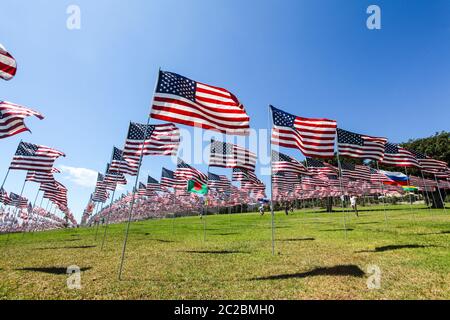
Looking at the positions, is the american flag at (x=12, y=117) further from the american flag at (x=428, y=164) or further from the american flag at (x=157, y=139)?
the american flag at (x=428, y=164)

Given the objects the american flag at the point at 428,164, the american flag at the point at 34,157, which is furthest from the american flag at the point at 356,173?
the american flag at the point at 34,157

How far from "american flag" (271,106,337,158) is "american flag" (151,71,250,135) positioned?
295 cm

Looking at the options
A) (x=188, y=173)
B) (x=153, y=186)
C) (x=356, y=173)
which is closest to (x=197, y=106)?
(x=188, y=173)

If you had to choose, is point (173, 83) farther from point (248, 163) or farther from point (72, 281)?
point (248, 163)

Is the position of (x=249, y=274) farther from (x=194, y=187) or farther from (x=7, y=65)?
(x=194, y=187)

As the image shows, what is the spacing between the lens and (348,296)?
232 inches

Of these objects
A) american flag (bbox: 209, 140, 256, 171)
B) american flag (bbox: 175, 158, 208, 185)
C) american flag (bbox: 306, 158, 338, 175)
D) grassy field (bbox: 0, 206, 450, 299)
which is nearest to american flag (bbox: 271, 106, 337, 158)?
grassy field (bbox: 0, 206, 450, 299)

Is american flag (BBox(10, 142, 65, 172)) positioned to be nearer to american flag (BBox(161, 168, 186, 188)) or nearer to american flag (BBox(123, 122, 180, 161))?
american flag (BBox(123, 122, 180, 161))

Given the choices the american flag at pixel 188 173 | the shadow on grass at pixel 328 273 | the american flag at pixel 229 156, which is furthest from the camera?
the american flag at pixel 188 173

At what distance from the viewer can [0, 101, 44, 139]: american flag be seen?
1236cm

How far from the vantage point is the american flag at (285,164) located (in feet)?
78.6

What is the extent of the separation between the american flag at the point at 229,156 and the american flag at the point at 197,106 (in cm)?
738
